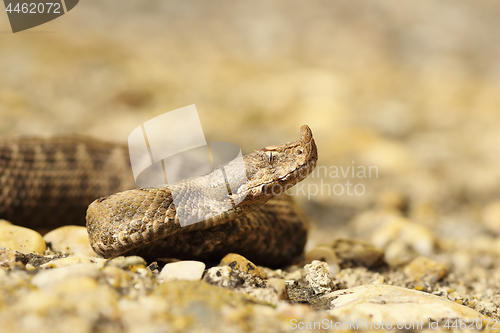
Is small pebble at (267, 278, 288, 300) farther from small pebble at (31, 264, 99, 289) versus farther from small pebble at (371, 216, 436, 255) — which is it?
small pebble at (371, 216, 436, 255)

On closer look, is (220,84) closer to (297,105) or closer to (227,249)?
(297,105)

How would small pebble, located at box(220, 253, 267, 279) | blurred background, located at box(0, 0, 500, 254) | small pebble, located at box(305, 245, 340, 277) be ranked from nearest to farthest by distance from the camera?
small pebble, located at box(220, 253, 267, 279) → small pebble, located at box(305, 245, 340, 277) → blurred background, located at box(0, 0, 500, 254)

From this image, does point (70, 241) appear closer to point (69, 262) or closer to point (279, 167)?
point (69, 262)

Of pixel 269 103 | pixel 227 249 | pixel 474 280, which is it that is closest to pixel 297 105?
pixel 269 103

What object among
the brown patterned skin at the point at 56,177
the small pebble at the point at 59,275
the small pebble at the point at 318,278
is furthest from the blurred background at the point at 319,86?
the small pebble at the point at 59,275

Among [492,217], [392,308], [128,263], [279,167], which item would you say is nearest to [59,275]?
[128,263]

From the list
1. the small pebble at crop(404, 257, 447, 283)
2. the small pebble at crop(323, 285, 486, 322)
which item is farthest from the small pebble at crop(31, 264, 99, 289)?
the small pebble at crop(404, 257, 447, 283)

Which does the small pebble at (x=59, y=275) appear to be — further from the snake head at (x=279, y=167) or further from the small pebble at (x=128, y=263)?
the snake head at (x=279, y=167)
